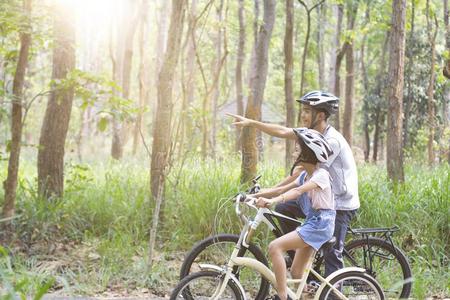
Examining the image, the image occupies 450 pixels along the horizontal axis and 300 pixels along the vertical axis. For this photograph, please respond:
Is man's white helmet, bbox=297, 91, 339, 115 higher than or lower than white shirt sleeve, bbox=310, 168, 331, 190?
higher

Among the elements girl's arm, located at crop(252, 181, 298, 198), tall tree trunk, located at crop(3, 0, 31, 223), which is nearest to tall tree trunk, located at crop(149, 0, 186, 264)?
tall tree trunk, located at crop(3, 0, 31, 223)

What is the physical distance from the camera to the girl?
4.73 metres

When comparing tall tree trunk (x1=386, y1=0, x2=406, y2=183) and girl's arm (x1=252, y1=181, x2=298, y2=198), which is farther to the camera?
tall tree trunk (x1=386, y1=0, x2=406, y2=183)

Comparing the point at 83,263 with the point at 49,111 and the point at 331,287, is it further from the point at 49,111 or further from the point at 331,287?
the point at 331,287

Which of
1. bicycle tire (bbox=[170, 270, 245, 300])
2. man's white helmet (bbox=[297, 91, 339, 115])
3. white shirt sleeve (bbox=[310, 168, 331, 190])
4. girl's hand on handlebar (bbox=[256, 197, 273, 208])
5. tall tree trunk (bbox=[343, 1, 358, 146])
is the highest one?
tall tree trunk (bbox=[343, 1, 358, 146])

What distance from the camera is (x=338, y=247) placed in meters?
5.33

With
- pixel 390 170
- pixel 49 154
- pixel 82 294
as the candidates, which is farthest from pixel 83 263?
pixel 390 170

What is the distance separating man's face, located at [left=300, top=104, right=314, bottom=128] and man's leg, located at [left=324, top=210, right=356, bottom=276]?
2.71ft

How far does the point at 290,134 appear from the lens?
16.3 feet

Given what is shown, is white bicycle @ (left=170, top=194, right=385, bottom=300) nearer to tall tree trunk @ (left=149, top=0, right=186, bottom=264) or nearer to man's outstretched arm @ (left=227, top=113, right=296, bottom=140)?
man's outstretched arm @ (left=227, top=113, right=296, bottom=140)

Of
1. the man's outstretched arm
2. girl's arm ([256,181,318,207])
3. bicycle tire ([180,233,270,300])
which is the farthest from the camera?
bicycle tire ([180,233,270,300])

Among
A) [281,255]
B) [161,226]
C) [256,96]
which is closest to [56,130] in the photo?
[161,226]

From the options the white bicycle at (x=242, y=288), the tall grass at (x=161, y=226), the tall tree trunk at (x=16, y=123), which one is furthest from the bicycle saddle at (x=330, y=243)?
the tall tree trunk at (x=16, y=123)

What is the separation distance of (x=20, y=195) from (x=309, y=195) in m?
4.97
